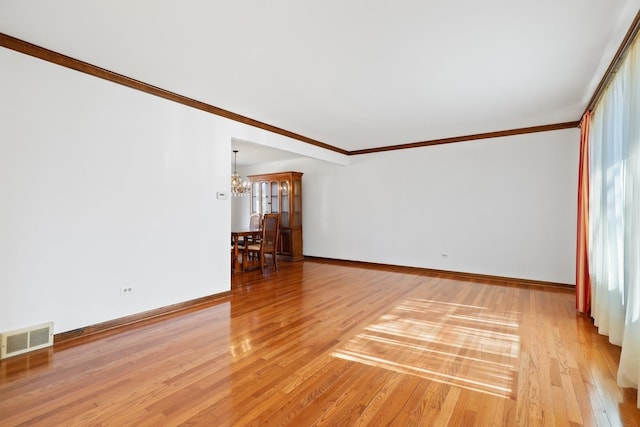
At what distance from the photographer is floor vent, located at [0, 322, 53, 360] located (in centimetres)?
248

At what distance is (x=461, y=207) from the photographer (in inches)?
227

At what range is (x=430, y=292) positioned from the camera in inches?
180

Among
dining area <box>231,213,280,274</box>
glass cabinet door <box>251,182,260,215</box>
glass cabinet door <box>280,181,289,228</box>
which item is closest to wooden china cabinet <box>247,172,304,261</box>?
glass cabinet door <box>280,181,289,228</box>

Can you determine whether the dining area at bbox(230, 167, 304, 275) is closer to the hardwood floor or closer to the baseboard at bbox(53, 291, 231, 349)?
the baseboard at bbox(53, 291, 231, 349)

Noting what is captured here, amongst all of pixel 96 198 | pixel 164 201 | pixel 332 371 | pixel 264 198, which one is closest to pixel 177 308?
pixel 164 201

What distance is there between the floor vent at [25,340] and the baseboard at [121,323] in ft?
0.31

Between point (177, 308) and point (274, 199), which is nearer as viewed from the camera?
point (177, 308)

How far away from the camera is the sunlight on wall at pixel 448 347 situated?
2.23 metres

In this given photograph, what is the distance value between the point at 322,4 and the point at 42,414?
3.10 m

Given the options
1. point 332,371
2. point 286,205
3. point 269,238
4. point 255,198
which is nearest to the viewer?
point 332,371

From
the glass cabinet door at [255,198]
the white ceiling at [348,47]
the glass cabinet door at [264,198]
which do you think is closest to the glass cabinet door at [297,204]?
the glass cabinet door at [264,198]

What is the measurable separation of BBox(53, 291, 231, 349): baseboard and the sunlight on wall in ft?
7.16

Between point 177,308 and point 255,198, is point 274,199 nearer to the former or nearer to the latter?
point 255,198

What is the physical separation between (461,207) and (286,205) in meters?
3.98
